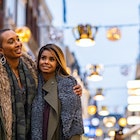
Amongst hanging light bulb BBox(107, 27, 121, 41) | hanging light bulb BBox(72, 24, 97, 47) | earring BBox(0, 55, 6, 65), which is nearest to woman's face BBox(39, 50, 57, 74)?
earring BBox(0, 55, 6, 65)

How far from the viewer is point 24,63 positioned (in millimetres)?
4383

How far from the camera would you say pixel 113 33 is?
18.6 m

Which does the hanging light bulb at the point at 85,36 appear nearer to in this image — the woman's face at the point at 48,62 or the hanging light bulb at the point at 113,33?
the hanging light bulb at the point at 113,33

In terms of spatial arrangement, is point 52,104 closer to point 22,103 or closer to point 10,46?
point 22,103

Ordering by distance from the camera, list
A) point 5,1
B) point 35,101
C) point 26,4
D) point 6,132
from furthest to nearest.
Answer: point 26,4 < point 5,1 < point 35,101 < point 6,132

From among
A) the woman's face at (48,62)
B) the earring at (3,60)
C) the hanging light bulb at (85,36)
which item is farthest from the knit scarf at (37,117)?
the hanging light bulb at (85,36)

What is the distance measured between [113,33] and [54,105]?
1473 cm

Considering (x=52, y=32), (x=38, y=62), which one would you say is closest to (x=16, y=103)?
(x=38, y=62)

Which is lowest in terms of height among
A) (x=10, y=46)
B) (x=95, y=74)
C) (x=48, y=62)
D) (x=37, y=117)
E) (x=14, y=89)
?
(x=95, y=74)

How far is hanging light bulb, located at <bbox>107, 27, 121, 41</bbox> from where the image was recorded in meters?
18.5

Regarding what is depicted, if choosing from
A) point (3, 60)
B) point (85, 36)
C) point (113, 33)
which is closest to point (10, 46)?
point (3, 60)

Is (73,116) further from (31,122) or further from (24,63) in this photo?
(24,63)

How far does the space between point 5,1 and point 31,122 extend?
1697 cm

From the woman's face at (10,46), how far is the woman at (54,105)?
20 centimetres
